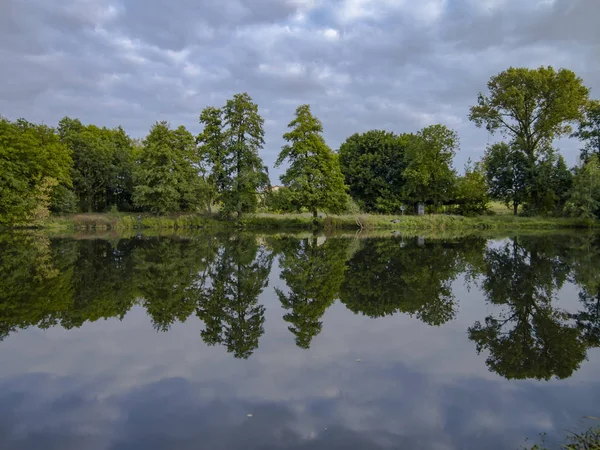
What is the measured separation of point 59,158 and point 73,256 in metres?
29.6

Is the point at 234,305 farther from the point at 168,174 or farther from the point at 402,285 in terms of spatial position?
the point at 168,174

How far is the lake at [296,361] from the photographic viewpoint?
4.52 metres

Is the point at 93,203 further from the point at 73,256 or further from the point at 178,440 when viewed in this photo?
the point at 178,440

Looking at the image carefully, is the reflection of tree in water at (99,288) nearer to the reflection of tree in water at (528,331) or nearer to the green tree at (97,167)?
the reflection of tree in water at (528,331)

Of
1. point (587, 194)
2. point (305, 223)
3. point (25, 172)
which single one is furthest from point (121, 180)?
point (587, 194)

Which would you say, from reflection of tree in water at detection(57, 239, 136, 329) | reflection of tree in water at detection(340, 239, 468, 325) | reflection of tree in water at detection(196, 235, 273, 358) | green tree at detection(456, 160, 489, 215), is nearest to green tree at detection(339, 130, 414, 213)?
green tree at detection(456, 160, 489, 215)

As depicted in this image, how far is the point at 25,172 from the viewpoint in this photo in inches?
1570

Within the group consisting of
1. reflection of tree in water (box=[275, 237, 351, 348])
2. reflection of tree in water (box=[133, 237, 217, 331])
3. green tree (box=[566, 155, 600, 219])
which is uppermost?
green tree (box=[566, 155, 600, 219])

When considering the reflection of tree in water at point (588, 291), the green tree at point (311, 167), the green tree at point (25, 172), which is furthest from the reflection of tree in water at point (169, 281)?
the green tree at point (25, 172)

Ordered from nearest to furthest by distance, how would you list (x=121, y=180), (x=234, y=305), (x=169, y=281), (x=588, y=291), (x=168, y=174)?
(x=234, y=305), (x=588, y=291), (x=169, y=281), (x=168, y=174), (x=121, y=180)

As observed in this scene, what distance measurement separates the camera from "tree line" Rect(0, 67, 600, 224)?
130 feet

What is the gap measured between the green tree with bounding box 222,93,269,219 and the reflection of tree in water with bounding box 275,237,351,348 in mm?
22396

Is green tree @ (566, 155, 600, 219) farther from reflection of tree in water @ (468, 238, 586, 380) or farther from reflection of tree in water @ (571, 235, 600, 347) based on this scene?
reflection of tree in water @ (468, 238, 586, 380)

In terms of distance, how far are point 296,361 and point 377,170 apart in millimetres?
45748
